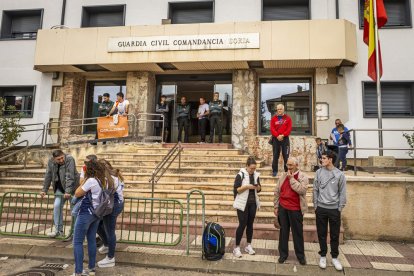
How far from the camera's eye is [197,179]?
9141 millimetres

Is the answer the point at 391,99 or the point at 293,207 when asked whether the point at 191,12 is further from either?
the point at 293,207

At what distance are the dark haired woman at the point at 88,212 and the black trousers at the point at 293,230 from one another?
310 cm

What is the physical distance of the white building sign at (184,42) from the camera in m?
11.6

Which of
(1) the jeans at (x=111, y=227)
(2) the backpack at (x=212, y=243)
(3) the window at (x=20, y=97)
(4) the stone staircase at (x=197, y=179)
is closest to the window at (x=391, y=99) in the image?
(4) the stone staircase at (x=197, y=179)

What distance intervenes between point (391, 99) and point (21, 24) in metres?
17.0

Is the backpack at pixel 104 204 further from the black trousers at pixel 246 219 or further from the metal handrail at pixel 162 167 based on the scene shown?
the metal handrail at pixel 162 167

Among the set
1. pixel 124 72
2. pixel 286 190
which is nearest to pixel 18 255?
pixel 286 190

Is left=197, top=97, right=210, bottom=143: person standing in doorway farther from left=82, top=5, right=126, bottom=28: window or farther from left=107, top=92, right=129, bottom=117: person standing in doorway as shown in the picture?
left=82, top=5, right=126, bottom=28: window

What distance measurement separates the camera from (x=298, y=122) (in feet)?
42.2

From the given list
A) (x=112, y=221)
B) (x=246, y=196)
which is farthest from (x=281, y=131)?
(x=112, y=221)

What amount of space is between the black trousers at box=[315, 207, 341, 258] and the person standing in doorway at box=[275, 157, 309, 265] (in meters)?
0.29

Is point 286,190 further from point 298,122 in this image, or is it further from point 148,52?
point 148,52

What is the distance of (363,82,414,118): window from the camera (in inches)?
468

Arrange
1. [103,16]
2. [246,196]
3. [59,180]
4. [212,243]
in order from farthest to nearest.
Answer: [103,16] < [59,180] < [246,196] < [212,243]
